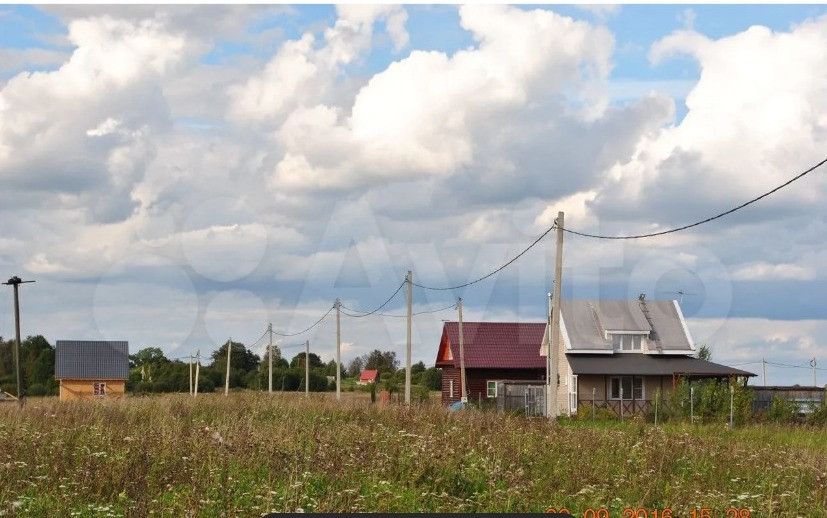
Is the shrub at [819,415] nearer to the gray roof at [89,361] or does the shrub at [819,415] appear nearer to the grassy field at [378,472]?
the grassy field at [378,472]

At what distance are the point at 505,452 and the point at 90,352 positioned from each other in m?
66.9

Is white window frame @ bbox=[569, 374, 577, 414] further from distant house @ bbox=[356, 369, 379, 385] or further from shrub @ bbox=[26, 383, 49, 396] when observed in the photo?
shrub @ bbox=[26, 383, 49, 396]

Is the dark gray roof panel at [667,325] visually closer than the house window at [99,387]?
Yes

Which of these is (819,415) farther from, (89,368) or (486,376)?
(89,368)

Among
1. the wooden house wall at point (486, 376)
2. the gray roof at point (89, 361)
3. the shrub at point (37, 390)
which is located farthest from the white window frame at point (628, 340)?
the shrub at point (37, 390)

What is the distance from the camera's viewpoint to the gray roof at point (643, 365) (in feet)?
165

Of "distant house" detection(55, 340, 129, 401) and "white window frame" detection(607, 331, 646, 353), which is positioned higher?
"white window frame" detection(607, 331, 646, 353)

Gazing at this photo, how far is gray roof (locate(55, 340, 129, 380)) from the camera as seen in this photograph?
247ft

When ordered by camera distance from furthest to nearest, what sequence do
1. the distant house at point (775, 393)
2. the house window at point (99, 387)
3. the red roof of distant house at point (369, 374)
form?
the red roof of distant house at point (369, 374) → the house window at point (99, 387) → the distant house at point (775, 393)

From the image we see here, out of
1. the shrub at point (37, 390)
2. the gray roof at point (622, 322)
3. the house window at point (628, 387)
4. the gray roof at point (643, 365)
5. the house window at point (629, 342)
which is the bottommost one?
the shrub at point (37, 390)

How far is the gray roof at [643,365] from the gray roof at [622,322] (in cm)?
62

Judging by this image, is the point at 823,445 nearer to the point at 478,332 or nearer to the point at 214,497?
the point at 214,497

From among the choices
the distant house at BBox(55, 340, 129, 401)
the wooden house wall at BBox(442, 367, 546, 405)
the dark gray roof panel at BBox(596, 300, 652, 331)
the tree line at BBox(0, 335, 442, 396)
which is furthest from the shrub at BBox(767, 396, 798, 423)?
the distant house at BBox(55, 340, 129, 401)

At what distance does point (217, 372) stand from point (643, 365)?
4978cm
